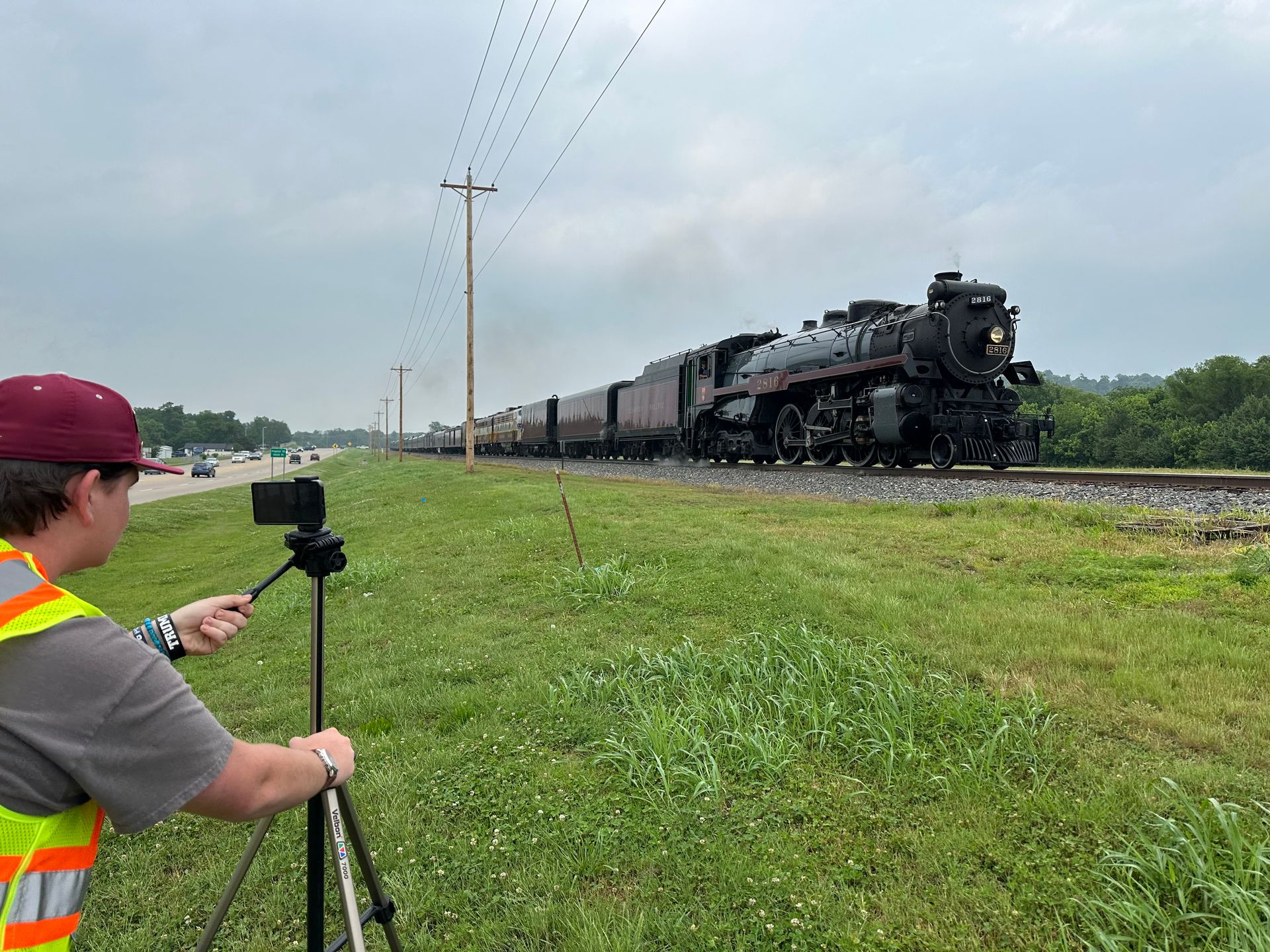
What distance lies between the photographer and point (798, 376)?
16641 millimetres

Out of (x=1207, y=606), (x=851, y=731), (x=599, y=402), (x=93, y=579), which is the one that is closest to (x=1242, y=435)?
(x=599, y=402)

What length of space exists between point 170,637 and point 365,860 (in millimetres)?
889

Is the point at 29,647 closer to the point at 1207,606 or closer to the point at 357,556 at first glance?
the point at 1207,606

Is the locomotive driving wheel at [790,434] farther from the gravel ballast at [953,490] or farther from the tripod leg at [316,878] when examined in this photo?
the tripod leg at [316,878]

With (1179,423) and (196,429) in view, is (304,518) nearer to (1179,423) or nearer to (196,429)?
(1179,423)

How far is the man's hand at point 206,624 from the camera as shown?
2.07m

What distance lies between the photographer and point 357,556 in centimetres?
1116

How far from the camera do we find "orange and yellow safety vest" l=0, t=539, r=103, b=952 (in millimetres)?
1268

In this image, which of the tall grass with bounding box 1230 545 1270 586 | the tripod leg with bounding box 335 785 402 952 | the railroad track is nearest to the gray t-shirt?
the tripod leg with bounding box 335 785 402 952

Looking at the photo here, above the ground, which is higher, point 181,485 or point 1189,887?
point 1189,887

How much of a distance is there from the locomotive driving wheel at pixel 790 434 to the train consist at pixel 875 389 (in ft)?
0.11

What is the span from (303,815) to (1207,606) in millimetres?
6010

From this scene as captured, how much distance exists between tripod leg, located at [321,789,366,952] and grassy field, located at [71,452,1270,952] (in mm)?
966

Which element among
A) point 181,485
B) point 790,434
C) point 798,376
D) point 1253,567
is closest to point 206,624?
point 1253,567
